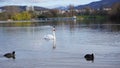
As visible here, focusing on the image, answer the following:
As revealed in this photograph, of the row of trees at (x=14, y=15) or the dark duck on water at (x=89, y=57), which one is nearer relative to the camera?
the dark duck on water at (x=89, y=57)

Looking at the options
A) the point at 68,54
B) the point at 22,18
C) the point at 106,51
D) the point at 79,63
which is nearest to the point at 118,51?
the point at 106,51

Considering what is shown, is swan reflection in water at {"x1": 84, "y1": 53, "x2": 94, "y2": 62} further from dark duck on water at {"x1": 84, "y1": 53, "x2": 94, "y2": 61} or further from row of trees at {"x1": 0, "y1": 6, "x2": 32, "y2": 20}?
row of trees at {"x1": 0, "y1": 6, "x2": 32, "y2": 20}

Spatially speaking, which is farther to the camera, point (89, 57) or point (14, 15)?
point (14, 15)

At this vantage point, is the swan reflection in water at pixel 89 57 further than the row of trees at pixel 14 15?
No

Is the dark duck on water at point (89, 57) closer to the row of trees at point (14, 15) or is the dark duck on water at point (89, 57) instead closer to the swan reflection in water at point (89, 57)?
the swan reflection in water at point (89, 57)

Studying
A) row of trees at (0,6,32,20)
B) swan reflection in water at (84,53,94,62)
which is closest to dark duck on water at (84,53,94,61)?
swan reflection in water at (84,53,94,62)

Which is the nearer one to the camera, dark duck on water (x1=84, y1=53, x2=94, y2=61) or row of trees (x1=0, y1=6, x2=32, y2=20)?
dark duck on water (x1=84, y1=53, x2=94, y2=61)

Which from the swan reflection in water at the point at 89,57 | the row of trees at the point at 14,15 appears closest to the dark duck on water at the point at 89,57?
the swan reflection in water at the point at 89,57

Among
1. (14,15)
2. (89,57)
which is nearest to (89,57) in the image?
(89,57)

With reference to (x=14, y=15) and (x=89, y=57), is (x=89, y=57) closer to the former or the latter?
(x=89, y=57)

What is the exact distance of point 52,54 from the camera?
23.4m

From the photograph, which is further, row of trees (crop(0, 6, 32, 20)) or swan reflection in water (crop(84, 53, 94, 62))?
row of trees (crop(0, 6, 32, 20))

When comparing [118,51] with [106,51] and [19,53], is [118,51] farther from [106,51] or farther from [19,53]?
[19,53]

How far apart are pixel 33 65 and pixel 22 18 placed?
422ft
